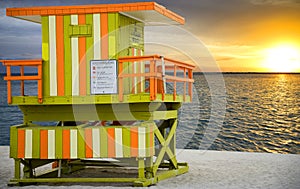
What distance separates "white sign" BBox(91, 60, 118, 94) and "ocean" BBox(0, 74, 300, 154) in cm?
2123

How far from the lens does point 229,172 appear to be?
14.9m

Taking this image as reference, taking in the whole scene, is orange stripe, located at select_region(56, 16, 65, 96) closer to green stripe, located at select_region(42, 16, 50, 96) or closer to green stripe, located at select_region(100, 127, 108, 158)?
green stripe, located at select_region(42, 16, 50, 96)

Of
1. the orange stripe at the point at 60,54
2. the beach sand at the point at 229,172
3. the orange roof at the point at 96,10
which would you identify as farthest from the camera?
the orange stripe at the point at 60,54

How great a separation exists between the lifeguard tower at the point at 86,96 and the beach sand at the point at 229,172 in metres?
0.52

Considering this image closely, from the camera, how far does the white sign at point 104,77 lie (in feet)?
42.6

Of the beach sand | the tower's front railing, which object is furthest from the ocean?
the tower's front railing

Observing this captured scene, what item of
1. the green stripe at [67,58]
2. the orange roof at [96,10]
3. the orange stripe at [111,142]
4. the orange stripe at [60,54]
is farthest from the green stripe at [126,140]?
the orange roof at [96,10]

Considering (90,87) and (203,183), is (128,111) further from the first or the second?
(203,183)

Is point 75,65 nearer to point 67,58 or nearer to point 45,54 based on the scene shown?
point 67,58

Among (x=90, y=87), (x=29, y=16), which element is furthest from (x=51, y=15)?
(x=90, y=87)

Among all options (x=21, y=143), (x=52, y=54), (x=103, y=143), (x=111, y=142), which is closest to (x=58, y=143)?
(x=21, y=143)

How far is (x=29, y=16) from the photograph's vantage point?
1362cm

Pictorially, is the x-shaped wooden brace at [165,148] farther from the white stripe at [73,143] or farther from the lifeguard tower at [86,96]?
the white stripe at [73,143]

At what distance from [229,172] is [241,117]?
30.3m
